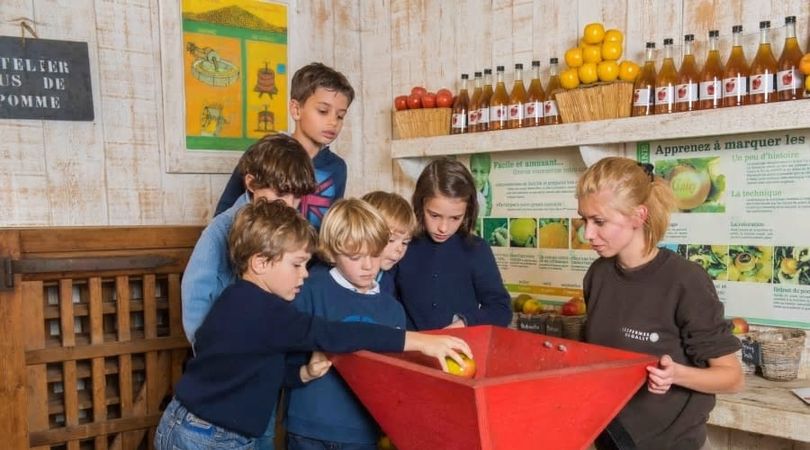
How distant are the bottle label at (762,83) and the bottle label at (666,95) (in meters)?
0.22

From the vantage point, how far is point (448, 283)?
6.62ft

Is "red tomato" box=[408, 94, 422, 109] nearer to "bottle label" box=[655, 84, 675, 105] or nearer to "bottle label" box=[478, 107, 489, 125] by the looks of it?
"bottle label" box=[478, 107, 489, 125]

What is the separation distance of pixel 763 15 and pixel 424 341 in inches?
59.3

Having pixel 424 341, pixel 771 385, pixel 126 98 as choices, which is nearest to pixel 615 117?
pixel 771 385

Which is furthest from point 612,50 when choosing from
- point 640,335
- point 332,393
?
point 332,393

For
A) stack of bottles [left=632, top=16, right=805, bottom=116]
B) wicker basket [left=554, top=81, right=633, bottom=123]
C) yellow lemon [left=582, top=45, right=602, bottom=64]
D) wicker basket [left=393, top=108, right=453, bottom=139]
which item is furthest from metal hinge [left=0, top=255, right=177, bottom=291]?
stack of bottles [left=632, top=16, right=805, bottom=116]

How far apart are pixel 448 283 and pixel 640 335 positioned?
67 cm

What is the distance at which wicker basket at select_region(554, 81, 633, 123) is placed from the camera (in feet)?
7.29

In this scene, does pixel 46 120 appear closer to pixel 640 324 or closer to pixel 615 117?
pixel 615 117

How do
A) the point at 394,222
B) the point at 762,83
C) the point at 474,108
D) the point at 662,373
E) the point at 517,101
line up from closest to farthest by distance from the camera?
the point at 662,373 < the point at 394,222 < the point at 762,83 < the point at 517,101 < the point at 474,108

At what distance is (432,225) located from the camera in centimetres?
198

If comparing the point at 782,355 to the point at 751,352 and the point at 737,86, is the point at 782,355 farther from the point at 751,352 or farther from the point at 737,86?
the point at 737,86

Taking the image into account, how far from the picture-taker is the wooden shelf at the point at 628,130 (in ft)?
6.17

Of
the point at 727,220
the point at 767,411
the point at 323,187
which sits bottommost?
the point at 767,411
